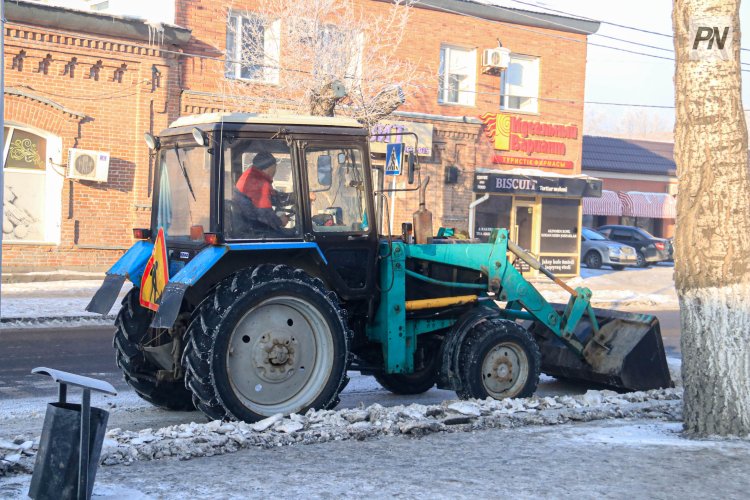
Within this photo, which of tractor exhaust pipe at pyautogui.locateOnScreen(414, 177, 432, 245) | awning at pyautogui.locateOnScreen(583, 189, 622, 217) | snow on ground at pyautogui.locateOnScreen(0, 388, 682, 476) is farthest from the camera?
awning at pyautogui.locateOnScreen(583, 189, 622, 217)

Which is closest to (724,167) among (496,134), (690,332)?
(690,332)

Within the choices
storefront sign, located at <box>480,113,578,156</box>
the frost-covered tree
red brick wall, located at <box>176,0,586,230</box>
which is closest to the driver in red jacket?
the frost-covered tree

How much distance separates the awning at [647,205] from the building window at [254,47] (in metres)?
23.1

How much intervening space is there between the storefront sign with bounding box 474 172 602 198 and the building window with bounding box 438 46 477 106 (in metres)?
2.23

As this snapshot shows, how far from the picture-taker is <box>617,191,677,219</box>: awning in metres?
41.2

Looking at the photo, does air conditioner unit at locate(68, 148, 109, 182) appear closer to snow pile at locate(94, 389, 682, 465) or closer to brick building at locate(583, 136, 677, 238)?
snow pile at locate(94, 389, 682, 465)

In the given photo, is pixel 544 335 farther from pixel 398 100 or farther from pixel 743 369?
pixel 398 100

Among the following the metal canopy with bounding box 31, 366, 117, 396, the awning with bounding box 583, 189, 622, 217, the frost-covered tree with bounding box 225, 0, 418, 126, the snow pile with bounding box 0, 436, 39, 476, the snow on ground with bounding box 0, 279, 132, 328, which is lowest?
the snow on ground with bounding box 0, 279, 132, 328

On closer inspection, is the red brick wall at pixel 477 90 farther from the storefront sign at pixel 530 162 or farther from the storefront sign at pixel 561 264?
the storefront sign at pixel 561 264

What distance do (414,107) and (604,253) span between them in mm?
11472

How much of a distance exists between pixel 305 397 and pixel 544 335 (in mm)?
3437

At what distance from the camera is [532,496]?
530cm

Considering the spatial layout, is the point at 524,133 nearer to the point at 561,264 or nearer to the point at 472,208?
the point at 472,208

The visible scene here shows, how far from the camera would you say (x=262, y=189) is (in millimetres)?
7605
